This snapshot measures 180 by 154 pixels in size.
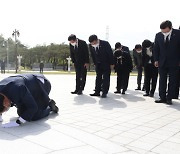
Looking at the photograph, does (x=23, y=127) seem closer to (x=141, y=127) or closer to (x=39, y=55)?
(x=141, y=127)

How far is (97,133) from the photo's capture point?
4.05 m

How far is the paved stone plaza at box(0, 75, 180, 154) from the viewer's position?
3332 mm

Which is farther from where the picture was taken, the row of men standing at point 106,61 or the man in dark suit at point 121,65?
the man in dark suit at point 121,65

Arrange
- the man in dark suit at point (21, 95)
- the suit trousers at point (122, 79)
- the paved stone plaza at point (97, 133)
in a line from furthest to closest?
the suit trousers at point (122, 79), the man in dark suit at point (21, 95), the paved stone plaza at point (97, 133)

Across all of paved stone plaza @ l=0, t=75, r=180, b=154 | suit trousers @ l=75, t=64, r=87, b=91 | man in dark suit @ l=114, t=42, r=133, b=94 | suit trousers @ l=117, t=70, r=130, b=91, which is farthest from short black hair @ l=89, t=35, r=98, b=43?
paved stone plaza @ l=0, t=75, r=180, b=154

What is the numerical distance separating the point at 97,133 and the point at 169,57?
147 inches

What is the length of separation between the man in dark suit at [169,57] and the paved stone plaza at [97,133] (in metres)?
1.25

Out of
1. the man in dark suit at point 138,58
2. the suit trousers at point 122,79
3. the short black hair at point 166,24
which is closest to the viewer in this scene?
the short black hair at point 166,24

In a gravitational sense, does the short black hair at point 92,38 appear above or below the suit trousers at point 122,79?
above

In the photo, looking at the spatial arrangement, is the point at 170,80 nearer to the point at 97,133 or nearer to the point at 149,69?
the point at 149,69

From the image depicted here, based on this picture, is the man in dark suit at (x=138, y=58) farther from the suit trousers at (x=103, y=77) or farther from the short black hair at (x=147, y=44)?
the suit trousers at (x=103, y=77)

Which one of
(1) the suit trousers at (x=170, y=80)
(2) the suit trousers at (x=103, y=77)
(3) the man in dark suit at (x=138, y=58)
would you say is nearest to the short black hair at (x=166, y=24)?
(1) the suit trousers at (x=170, y=80)

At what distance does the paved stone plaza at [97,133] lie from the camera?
3332mm

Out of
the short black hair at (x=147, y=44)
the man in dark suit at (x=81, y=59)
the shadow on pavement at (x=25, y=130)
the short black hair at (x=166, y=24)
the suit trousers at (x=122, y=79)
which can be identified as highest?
the short black hair at (x=166, y=24)
